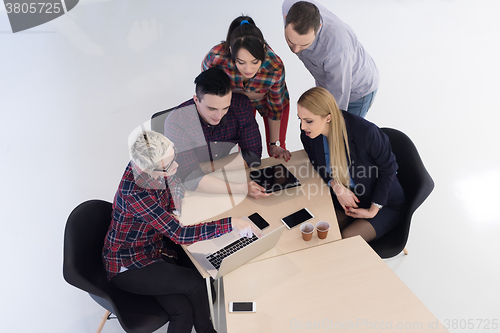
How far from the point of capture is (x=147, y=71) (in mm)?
4398

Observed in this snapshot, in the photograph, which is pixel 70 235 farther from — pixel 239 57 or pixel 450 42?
pixel 450 42

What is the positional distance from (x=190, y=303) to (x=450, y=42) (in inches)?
Result: 185

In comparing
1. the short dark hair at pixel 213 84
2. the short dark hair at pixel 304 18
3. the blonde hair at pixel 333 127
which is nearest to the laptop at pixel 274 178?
the blonde hair at pixel 333 127

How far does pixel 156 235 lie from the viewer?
1.97 m

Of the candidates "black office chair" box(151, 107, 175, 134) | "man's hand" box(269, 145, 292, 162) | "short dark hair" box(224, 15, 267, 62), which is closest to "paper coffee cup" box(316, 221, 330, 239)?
"man's hand" box(269, 145, 292, 162)

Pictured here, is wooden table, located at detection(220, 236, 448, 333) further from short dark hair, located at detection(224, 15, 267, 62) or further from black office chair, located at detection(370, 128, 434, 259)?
short dark hair, located at detection(224, 15, 267, 62)

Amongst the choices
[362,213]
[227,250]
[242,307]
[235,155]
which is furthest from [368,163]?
[242,307]

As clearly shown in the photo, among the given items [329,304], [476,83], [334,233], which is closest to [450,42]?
[476,83]

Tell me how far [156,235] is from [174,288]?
29cm

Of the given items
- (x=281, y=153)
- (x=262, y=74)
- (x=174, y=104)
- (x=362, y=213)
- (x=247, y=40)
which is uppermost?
(x=247, y=40)

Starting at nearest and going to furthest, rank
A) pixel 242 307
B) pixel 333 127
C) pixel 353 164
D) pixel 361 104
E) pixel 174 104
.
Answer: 1. pixel 242 307
2. pixel 333 127
3. pixel 353 164
4. pixel 361 104
5. pixel 174 104

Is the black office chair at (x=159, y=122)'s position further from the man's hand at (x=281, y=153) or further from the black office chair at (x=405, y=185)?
the black office chair at (x=405, y=185)

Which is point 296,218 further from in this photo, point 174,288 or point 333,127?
point 174,288

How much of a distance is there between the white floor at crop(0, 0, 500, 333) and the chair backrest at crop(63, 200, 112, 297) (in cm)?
76
